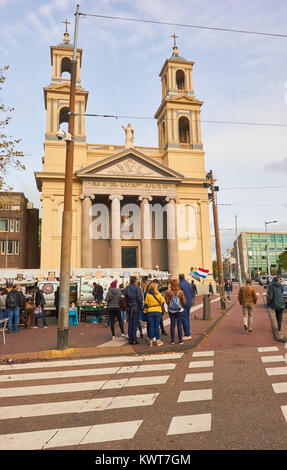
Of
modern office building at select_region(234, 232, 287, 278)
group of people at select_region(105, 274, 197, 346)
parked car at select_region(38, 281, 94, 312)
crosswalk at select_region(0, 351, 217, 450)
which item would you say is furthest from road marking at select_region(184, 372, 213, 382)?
modern office building at select_region(234, 232, 287, 278)

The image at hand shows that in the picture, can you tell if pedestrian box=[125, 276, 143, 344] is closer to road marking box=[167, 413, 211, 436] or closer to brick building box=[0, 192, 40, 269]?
road marking box=[167, 413, 211, 436]

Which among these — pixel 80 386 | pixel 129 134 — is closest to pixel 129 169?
pixel 129 134

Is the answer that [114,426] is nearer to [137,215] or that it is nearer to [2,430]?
[2,430]

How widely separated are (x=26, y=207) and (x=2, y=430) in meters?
44.4

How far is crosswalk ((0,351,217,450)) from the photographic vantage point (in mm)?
4305

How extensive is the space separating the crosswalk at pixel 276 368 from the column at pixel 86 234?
2690 centimetres

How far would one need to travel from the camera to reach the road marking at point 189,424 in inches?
170

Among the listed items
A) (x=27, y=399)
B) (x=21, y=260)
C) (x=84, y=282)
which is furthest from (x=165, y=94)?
(x=27, y=399)

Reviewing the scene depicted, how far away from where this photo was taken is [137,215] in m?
40.2

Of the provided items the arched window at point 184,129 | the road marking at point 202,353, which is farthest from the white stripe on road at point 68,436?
the arched window at point 184,129

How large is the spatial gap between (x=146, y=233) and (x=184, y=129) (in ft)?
60.2

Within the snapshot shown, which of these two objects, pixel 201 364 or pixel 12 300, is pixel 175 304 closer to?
pixel 201 364

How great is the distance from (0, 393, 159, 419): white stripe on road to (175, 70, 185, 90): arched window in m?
47.3

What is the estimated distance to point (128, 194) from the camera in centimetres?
3775
